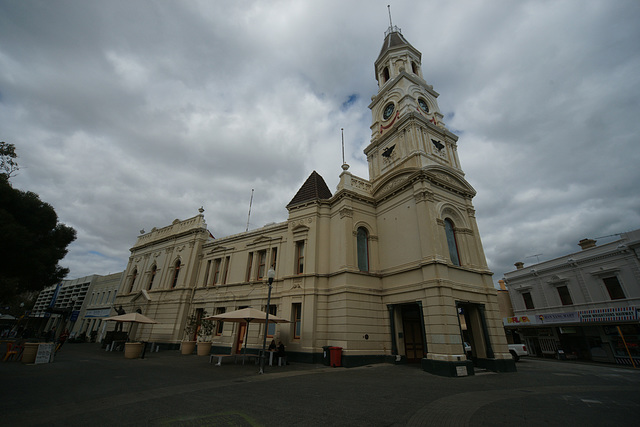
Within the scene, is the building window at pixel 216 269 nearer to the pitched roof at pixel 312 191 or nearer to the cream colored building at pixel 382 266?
the cream colored building at pixel 382 266

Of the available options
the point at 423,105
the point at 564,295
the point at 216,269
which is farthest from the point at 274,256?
the point at 564,295

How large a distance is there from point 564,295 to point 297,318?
27841 mm

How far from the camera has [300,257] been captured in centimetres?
2003

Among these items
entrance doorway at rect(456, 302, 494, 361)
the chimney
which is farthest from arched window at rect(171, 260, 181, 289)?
the chimney

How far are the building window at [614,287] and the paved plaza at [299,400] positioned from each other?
1775 cm

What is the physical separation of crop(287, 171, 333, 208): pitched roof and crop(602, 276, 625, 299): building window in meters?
26.1

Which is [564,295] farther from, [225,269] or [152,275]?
[152,275]

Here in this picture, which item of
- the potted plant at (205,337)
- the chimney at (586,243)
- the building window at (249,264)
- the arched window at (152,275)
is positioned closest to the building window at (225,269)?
the building window at (249,264)

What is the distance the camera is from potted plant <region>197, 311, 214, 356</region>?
64.7ft

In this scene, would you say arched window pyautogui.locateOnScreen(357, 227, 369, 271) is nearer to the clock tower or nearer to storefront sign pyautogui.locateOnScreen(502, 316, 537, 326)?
the clock tower

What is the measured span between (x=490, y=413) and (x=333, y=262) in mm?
12306

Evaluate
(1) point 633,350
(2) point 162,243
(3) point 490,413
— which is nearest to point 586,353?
(1) point 633,350

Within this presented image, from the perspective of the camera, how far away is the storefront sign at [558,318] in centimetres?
2478

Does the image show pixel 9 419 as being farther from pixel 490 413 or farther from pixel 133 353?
pixel 133 353
